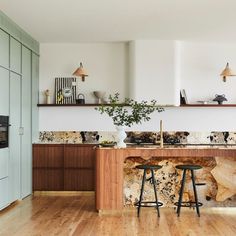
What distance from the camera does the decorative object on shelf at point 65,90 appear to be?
766 centimetres

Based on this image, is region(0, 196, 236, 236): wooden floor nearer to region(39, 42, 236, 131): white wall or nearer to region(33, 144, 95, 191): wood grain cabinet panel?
region(33, 144, 95, 191): wood grain cabinet panel

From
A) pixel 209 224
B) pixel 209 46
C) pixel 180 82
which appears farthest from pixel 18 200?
pixel 209 46

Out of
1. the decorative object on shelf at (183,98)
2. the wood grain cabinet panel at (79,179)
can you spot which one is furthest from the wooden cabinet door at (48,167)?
the decorative object on shelf at (183,98)

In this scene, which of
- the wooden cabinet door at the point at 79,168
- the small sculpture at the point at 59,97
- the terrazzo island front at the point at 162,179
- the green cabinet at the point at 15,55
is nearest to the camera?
the terrazzo island front at the point at 162,179

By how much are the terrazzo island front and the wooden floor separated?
0.16m

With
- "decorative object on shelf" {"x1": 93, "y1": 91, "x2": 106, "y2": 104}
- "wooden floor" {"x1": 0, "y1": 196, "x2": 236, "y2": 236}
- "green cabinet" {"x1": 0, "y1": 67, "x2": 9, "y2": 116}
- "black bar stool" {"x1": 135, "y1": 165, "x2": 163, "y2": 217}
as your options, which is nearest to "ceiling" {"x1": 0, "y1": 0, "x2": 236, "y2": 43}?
"green cabinet" {"x1": 0, "y1": 67, "x2": 9, "y2": 116}

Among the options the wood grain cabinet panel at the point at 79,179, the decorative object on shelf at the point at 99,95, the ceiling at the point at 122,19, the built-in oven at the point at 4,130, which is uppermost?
the ceiling at the point at 122,19

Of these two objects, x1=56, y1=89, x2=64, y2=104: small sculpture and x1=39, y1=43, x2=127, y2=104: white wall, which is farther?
x1=39, y1=43, x2=127, y2=104: white wall

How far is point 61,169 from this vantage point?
7.29 meters

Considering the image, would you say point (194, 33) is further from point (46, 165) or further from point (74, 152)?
point (46, 165)

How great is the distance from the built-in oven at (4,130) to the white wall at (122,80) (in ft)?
5.96

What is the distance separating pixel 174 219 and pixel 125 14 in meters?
2.84

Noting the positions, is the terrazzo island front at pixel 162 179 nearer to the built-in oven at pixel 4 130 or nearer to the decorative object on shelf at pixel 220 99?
the built-in oven at pixel 4 130

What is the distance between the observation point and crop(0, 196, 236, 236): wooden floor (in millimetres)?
4707
